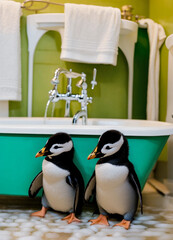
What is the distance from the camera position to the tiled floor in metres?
1.23

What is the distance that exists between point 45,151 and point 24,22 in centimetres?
136

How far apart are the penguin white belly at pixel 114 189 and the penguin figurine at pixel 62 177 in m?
0.11

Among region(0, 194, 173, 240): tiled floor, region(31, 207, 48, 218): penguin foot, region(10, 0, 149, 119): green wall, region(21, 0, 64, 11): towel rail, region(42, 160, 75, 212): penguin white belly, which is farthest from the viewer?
region(10, 0, 149, 119): green wall

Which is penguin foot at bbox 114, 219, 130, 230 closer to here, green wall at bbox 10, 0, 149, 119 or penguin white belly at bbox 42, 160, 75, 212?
penguin white belly at bbox 42, 160, 75, 212

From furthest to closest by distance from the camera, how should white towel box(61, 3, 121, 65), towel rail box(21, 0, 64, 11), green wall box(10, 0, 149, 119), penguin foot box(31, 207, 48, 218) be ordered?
1. green wall box(10, 0, 149, 119)
2. towel rail box(21, 0, 64, 11)
3. white towel box(61, 3, 121, 65)
4. penguin foot box(31, 207, 48, 218)

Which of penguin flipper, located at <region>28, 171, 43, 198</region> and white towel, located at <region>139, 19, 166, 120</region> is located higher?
white towel, located at <region>139, 19, 166, 120</region>

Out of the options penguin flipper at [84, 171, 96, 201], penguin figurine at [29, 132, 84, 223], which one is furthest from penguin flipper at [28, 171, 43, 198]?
penguin flipper at [84, 171, 96, 201]

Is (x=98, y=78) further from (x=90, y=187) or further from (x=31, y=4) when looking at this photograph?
(x=90, y=187)

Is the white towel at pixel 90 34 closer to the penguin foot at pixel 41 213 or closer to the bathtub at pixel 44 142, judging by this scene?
the bathtub at pixel 44 142

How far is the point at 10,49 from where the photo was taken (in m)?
2.12

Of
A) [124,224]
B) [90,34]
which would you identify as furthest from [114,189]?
[90,34]

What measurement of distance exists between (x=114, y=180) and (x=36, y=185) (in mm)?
394

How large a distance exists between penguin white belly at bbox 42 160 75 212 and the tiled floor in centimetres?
8

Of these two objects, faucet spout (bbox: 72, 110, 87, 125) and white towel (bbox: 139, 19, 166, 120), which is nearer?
faucet spout (bbox: 72, 110, 87, 125)
